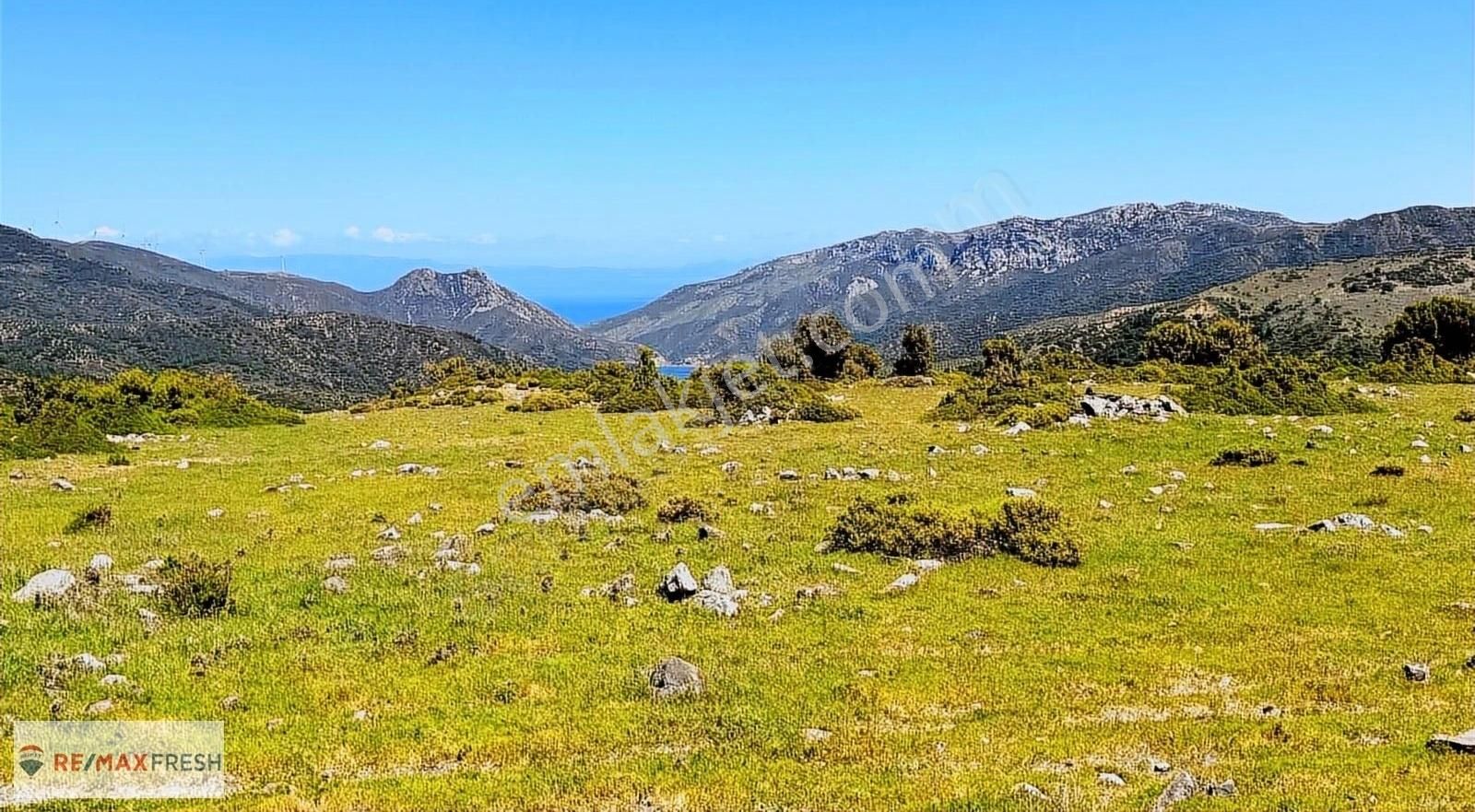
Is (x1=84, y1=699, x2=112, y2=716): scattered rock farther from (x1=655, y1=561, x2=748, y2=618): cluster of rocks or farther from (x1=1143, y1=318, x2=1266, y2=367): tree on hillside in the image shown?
(x1=1143, y1=318, x2=1266, y2=367): tree on hillside

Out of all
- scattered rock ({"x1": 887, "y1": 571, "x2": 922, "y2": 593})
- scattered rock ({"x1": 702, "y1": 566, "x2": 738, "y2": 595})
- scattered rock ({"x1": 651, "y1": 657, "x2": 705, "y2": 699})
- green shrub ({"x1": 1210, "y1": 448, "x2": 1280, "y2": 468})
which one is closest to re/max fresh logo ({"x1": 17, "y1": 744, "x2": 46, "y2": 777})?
scattered rock ({"x1": 651, "y1": 657, "x2": 705, "y2": 699})

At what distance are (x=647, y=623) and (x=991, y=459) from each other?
563 inches

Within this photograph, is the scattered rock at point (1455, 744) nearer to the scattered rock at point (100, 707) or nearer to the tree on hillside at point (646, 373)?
the scattered rock at point (100, 707)

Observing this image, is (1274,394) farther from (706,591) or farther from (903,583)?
(706,591)

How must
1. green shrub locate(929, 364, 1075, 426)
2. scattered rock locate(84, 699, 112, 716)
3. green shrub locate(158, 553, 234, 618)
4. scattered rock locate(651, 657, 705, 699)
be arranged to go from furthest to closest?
1. green shrub locate(929, 364, 1075, 426)
2. green shrub locate(158, 553, 234, 618)
3. scattered rock locate(651, 657, 705, 699)
4. scattered rock locate(84, 699, 112, 716)

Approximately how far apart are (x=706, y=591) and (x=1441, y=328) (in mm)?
49416

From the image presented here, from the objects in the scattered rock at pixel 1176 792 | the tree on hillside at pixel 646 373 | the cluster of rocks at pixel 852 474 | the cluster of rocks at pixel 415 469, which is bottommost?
the scattered rock at pixel 1176 792

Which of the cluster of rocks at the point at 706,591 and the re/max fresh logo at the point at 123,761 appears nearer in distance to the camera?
the re/max fresh logo at the point at 123,761

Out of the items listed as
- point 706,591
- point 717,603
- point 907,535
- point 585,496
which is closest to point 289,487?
point 585,496

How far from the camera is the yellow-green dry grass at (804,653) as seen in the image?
28.4 feet

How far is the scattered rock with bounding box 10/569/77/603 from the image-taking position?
13.5m

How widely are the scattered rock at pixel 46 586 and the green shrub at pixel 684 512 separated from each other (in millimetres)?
9938

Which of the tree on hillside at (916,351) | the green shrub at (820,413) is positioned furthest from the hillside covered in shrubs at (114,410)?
the tree on hillside at (916,351)

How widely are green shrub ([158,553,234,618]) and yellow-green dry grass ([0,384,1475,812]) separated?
384 millimetres
